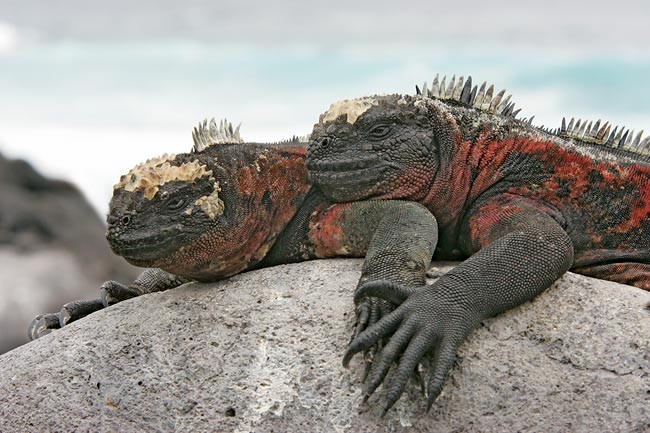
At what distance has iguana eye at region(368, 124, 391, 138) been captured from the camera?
155 inches

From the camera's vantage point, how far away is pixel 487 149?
3.98m

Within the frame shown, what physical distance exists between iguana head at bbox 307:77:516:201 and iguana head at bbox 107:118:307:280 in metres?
0.29

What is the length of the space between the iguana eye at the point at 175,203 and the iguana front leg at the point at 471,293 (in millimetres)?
1002

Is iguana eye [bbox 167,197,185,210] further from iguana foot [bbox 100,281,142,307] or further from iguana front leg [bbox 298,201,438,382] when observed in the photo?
iguana foot [bbox 100,281,142,307]

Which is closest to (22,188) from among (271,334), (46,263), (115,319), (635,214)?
(46,263)

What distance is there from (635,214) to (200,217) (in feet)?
6.71

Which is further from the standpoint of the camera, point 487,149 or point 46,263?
point 46,263

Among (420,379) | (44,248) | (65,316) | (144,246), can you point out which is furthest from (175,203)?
(44,248)

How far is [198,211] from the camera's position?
3812 mm

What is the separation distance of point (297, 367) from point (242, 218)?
33.5 inches

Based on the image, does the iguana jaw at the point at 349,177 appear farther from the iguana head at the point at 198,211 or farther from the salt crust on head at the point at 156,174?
the salt crust on head at the point at 156,174

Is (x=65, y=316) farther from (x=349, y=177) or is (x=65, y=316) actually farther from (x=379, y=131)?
(x=379, y=131)

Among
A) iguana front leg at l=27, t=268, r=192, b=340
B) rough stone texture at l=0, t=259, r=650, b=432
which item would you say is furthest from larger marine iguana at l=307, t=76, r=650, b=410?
iguana front leg at l=27, t=268, r=192, b=340

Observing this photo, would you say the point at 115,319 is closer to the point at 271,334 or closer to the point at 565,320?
the point at 271,334
